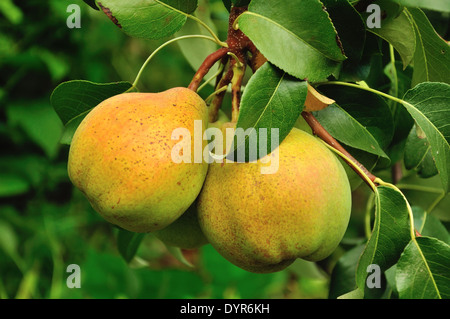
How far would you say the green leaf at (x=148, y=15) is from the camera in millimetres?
595

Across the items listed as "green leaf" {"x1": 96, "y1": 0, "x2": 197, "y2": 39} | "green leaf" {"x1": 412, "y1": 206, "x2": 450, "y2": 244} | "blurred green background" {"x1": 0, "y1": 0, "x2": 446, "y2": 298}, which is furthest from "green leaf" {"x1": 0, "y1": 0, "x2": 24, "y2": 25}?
"green leaf" {"x1": 412, "y1": 206, "x2": 450, "y2": 244}

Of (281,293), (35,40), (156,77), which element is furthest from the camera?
(156,77)

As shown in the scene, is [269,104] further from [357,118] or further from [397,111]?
[397,111]

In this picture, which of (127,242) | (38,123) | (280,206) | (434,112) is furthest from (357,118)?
(38,123)

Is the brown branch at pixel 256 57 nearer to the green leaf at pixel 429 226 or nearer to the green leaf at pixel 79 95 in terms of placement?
the green leaf at pixel 79 95

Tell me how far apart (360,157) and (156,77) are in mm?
1640

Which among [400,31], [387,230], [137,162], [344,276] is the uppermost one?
[400,31]

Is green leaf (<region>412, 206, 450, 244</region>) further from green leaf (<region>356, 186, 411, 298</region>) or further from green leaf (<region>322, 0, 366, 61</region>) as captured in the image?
green leaf (<region>322, 0, 366, 61</region>)

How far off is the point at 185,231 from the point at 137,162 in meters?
0.18

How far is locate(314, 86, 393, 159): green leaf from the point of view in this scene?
2.20 ft

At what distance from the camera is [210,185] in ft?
1.97
